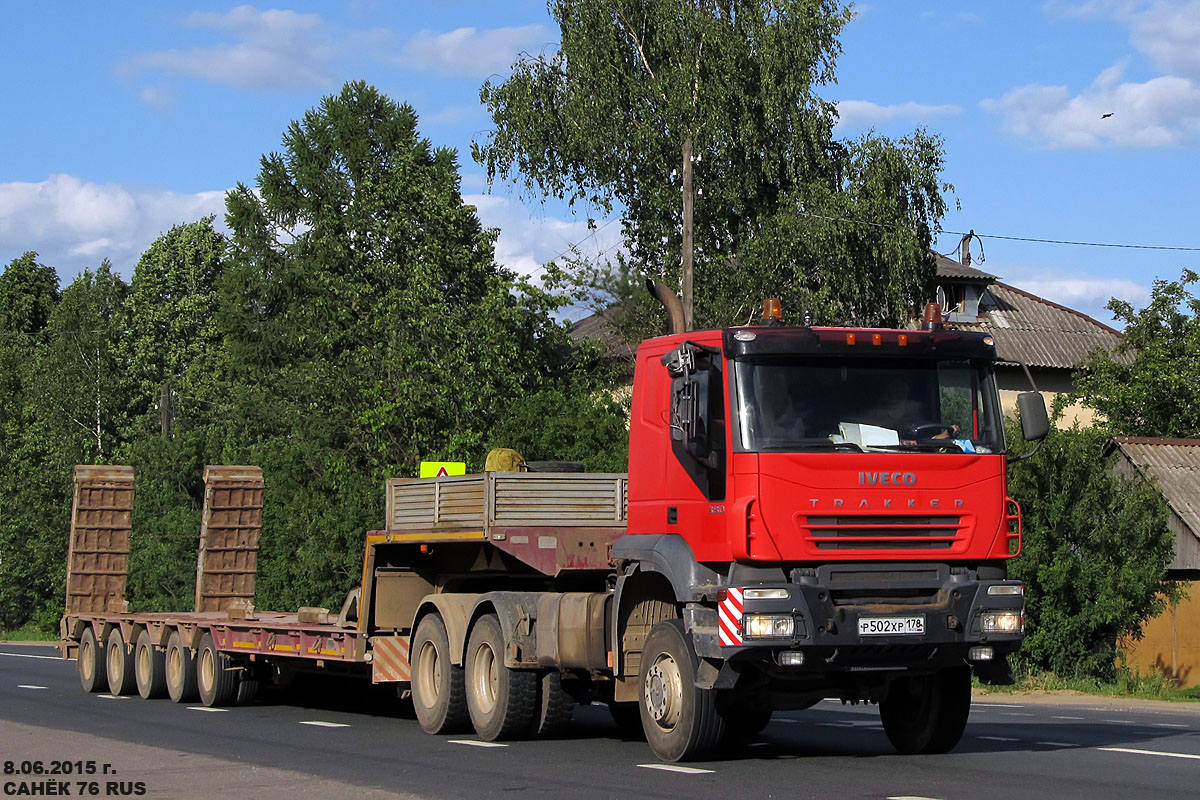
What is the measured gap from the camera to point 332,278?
42.3m

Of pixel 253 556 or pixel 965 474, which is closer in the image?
pixel 965 474

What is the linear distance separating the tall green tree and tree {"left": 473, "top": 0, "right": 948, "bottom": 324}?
3.53 meters

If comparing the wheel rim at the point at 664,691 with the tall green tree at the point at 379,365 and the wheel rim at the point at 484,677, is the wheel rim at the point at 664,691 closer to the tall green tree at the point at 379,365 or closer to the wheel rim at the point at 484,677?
the wheel rim at the point at 484,677

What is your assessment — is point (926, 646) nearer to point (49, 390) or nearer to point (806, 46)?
point (806, 46)

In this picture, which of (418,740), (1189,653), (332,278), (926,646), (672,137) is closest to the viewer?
(926,646)

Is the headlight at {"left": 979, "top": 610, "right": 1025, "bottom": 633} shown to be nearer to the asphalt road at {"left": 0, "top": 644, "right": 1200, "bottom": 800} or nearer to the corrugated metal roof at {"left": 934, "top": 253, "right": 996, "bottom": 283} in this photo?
the asphalt road at {"left": 0, "top": 644, "right": 1200, "bottom": 800}

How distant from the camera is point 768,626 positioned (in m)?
11.4

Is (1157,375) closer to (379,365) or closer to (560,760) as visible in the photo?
(379,365)

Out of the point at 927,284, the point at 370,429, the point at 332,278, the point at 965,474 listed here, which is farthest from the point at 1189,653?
the point at 965,474

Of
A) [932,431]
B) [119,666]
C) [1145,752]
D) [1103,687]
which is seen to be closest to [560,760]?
[932,431]

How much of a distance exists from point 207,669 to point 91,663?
3637 mm

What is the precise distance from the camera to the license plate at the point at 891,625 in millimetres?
11547

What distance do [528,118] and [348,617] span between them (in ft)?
86.9

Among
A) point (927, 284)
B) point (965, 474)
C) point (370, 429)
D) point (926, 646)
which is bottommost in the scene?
point (926, 646)
